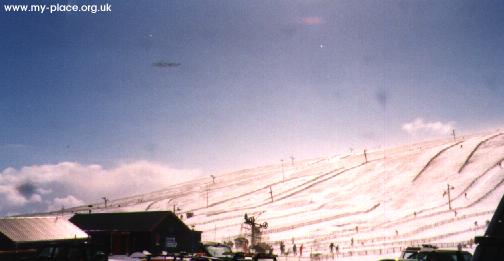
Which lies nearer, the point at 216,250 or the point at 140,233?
the point at 216,250

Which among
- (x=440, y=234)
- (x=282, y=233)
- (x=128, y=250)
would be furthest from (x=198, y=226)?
(x=128, y=250)

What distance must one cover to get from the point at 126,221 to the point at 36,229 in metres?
13.8

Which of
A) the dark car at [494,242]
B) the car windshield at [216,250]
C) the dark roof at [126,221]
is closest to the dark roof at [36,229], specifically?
the dark roof at [126,221]

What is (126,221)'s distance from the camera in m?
54.9

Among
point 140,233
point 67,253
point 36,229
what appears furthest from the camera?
point 140,233

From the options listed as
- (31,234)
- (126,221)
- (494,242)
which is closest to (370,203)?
(126,221)

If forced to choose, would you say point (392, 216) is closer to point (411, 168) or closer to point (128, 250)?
point (411, 168)

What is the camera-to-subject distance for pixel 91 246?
19.5 meters

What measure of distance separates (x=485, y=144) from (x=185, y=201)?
111886mm

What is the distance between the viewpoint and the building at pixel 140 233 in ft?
170

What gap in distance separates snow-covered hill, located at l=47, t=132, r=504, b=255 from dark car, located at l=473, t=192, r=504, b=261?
6436cm

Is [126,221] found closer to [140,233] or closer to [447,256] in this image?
[140,233]

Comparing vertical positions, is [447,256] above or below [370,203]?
below

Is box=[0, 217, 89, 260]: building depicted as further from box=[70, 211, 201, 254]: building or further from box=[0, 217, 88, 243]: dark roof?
box=[70, 211, 201, 254]: building
